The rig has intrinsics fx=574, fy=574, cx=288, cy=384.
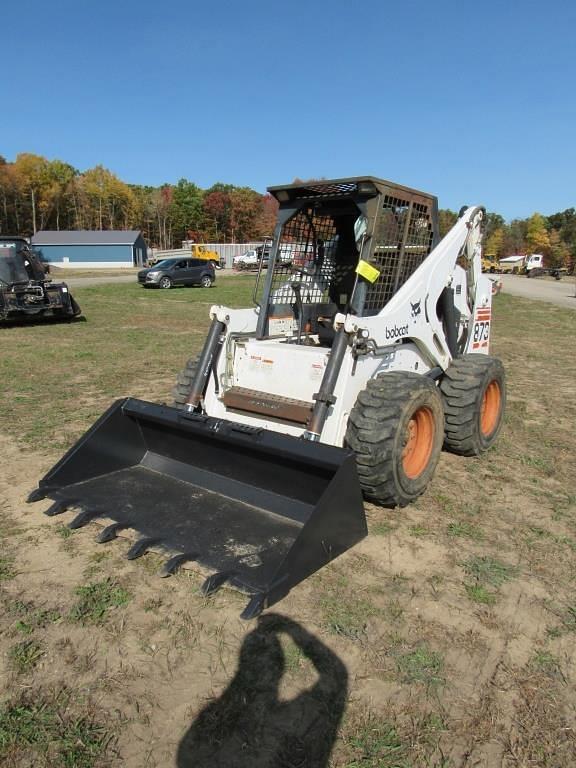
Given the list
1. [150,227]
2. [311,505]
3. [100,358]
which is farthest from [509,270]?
[311,505]

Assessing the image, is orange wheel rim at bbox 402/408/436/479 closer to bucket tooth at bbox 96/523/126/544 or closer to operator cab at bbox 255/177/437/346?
operator cab at bbox 255/177/437/346

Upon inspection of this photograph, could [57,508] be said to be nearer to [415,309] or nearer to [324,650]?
[324,650]

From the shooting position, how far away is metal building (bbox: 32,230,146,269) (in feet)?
194

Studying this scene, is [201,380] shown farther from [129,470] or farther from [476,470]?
[476,470]

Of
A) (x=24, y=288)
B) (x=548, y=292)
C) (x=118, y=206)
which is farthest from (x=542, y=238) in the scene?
(x=24, y=288)

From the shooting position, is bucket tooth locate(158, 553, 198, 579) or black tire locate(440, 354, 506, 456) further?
black tire locate(440, 354, 506, 456)

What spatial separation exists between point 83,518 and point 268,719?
198 centimetres

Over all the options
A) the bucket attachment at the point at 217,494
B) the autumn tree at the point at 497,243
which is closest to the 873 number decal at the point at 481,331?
the bucket attachment at the point at 217,494

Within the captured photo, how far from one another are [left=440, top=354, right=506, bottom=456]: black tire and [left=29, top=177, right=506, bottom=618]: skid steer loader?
0.02 m

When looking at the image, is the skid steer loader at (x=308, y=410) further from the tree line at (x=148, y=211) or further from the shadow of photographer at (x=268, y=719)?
the tree line at (x=148, y=211)

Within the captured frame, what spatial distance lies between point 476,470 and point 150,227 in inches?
3767

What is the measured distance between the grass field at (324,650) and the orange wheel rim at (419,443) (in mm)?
Result: 267

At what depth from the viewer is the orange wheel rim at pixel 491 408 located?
5.65 m

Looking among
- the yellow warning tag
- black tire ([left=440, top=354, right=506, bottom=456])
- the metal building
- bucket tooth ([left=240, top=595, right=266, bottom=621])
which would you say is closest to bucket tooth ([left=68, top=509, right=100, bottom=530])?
bucket tooth ([left=240, top=595, right=266, bottom=621])
